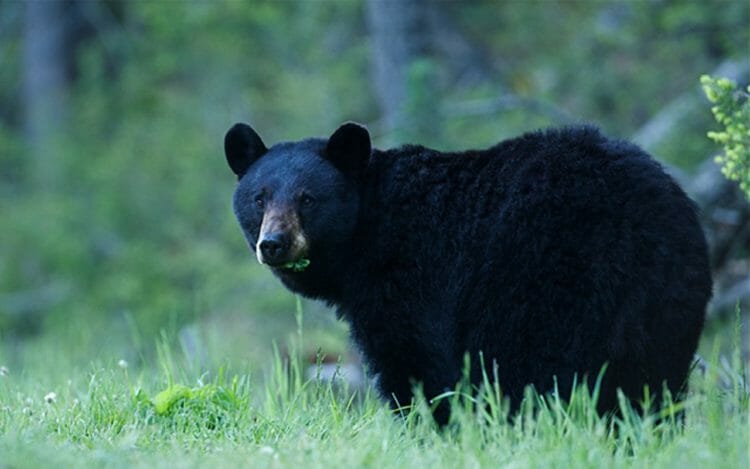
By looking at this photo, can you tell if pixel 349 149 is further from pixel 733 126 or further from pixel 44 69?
pixel 44 69

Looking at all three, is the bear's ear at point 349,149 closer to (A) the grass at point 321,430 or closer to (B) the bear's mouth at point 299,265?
(B) the bear's mouth at point 299,265

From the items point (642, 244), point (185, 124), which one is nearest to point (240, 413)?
point (642, 244)

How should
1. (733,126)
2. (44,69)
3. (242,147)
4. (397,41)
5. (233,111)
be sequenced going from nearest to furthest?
(733,126)
(242,147)
(397,41)
(233,111)
(44,69)

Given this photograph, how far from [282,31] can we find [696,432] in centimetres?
1575

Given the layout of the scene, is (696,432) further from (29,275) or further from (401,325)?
(29,275)

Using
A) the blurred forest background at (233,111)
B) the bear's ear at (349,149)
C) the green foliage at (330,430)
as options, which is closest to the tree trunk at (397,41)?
the blurred forest background at (233,111)

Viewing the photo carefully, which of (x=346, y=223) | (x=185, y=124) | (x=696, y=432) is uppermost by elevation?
(x=185, y=124)

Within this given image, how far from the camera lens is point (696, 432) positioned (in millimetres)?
4266

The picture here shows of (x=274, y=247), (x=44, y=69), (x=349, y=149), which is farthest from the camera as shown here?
(x=44, y=69)

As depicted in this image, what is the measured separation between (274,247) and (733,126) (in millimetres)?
2216

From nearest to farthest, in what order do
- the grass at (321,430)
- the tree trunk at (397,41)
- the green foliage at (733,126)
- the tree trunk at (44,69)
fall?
the grass at (321,430) < the green foliage at (733,126) < the tree trunk at (397,41) < the tree trunk at (44,69)

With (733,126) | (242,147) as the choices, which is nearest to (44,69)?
(242,147)

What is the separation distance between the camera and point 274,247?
5551 mm

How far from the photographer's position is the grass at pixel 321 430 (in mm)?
4016
